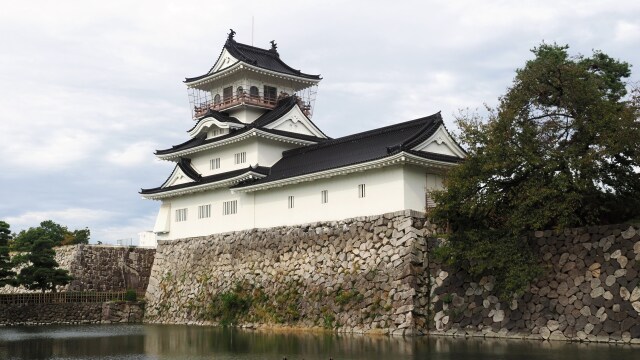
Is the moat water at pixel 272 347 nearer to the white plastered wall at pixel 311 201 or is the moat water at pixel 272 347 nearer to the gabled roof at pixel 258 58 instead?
the white plastered wall at pixel 311 201

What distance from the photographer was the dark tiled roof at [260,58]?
36.6 metres

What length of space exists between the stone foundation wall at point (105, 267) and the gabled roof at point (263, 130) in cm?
670

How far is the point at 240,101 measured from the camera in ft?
118

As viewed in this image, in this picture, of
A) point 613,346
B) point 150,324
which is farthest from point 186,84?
point 613,346

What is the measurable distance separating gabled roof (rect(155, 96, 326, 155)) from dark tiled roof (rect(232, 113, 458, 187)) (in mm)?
1531

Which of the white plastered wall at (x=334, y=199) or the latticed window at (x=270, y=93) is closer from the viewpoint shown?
the white plastered wall at (x=334, y=199)

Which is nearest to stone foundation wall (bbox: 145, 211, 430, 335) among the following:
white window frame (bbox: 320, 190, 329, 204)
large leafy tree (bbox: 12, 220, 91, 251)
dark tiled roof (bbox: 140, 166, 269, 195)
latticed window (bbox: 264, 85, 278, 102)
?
white window frame (bbox: 320, 190, 329, 204)

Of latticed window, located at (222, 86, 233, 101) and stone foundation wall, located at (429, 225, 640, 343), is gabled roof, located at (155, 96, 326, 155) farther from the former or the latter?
stone foundation wall, located at (429, 225, 640, 343)

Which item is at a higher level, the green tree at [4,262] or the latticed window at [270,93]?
the latticed window at [270,93]

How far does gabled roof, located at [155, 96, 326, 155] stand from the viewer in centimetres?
3331

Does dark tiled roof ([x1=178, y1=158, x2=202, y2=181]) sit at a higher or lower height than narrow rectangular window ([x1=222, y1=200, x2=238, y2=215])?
higher

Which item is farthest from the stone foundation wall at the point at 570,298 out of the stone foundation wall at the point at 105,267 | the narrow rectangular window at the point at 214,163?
the stone foundation wall at the point at 105,267

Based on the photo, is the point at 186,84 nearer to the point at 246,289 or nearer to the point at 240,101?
the point at 240,101

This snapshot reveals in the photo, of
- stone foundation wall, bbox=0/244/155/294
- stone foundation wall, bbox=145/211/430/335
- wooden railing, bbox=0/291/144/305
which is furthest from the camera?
stone foundation wall, bbox=0/244/155/294
